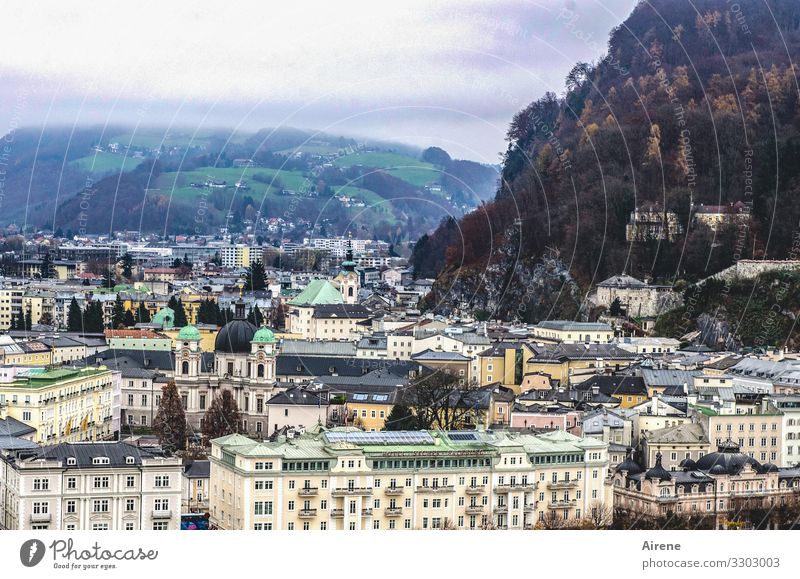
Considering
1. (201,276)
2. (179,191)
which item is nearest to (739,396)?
(201,276)

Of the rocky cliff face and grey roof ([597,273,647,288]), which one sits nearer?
grey roof ([597,273,647,288])

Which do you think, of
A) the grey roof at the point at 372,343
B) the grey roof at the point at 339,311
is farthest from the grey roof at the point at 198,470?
the grey roof at the point at 339,311

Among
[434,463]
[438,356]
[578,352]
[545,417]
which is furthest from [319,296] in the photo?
[434,463]

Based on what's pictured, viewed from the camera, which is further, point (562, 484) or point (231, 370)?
point (231, 370)

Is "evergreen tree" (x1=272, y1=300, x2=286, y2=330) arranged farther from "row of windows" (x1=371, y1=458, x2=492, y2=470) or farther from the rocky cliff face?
"row of windows" (x1=371, y1=458, x2=492, y2=470)

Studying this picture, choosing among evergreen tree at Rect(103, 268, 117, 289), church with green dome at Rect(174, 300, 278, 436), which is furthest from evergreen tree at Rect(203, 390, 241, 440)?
evergreen tree at Rect(103, 268, 117, 289)

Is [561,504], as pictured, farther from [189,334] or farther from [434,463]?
[189,334]
